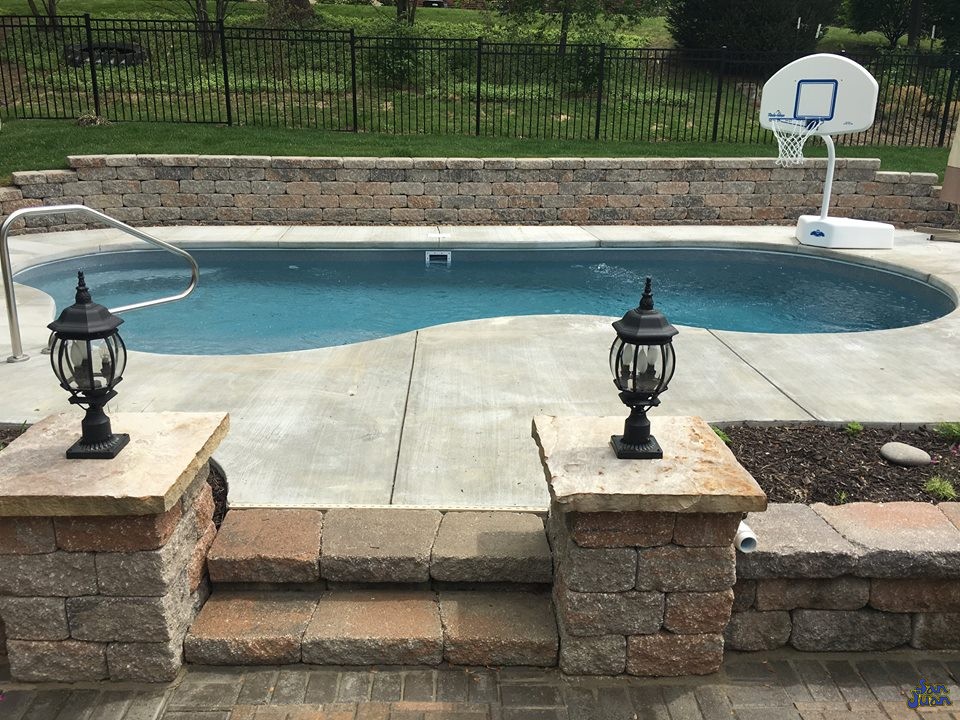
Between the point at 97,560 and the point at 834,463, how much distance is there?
3.37m

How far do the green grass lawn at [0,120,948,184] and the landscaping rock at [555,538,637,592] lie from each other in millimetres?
9569

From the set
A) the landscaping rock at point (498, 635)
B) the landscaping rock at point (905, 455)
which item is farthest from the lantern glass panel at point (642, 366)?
the landscaping rock at point (905, 455)

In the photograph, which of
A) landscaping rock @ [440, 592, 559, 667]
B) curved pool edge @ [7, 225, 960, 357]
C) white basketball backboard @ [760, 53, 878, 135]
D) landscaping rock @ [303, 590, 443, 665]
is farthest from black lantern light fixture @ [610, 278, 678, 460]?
white basketball backboard @ [760, 53, 878, 135]

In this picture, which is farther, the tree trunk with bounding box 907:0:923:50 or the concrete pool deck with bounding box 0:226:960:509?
the tree trunk with bounding box 907:0:923:50

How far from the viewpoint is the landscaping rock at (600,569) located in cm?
277

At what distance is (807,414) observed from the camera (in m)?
4.66

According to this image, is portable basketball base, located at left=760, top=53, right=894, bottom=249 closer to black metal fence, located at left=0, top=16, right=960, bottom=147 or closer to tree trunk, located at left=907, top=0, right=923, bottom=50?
black metal fence, located at left=0, top=16, right=960, bottom=147

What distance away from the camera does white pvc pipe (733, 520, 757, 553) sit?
286 cm

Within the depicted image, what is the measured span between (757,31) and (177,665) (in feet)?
65.6

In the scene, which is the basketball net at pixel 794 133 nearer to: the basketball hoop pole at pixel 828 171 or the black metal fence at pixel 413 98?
the basketball hoop pole at pixel 828 171

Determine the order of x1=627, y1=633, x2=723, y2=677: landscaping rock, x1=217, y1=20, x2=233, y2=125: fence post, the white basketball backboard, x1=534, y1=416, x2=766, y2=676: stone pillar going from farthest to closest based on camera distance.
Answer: x1=217, y1=20, x2=233, y2=125: fence post
the white basketball backboard
x1=627, y1=633, x2=723, y2=677: landscaping rock
x1=534, y1=416, x2=766, y2=676: stone pillar

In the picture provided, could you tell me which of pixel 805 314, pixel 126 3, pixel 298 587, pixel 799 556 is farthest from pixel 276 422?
pixel 126 3

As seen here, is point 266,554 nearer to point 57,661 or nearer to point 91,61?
point 57,661

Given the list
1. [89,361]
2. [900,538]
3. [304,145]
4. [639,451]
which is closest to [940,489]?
[900,538]
